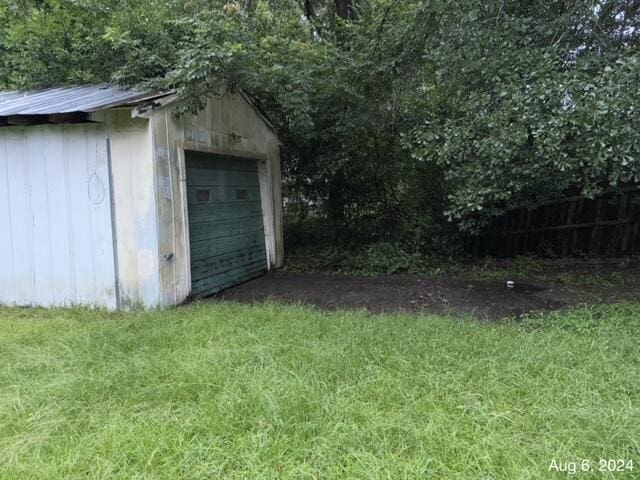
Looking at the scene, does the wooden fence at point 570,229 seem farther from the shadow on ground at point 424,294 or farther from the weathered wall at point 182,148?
the weathered wall at point 182,148

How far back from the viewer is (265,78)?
6230 mm

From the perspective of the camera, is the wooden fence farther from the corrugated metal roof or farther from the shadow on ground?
the corrugated metal roof

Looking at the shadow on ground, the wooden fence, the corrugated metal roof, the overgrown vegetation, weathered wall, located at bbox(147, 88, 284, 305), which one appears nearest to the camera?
the overgrown vegetation

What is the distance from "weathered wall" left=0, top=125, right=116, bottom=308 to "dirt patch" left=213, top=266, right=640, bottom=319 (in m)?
1.62

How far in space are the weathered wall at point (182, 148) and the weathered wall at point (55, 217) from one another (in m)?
0.62

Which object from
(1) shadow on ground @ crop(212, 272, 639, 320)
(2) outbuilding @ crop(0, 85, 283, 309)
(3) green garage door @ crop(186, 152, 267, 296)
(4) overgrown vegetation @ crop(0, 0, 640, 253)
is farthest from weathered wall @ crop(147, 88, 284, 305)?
(1) shadow on ground @ crop(212, 272, 639, 320)

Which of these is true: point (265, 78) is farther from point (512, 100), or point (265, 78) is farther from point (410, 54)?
point (512, 100)

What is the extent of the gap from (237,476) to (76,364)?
190 centimetres

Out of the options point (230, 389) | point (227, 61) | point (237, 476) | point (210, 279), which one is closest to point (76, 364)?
point (230, 389)

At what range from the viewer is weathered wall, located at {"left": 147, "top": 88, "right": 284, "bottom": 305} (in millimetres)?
5113

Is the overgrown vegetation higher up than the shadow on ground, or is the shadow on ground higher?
the overgrown vegetation

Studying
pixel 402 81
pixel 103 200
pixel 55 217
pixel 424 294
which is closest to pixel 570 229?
pixel 424 294

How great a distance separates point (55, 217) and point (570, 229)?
8348 millimetres

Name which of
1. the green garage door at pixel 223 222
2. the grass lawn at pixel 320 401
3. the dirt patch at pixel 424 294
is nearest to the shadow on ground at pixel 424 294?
the dirt patch at pixel 424 294
